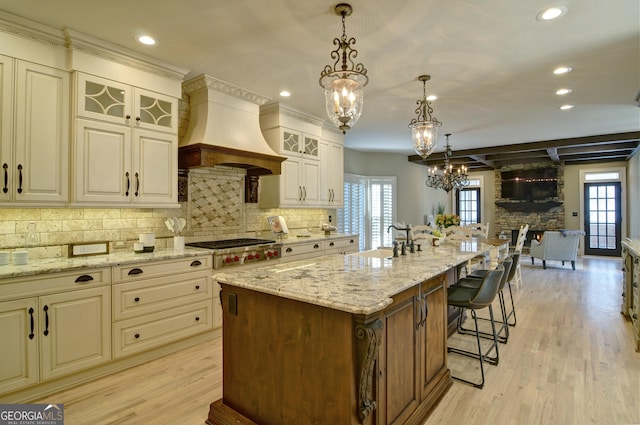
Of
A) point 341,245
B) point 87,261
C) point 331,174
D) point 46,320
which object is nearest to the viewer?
point 46,320

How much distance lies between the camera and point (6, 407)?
227 centimetres

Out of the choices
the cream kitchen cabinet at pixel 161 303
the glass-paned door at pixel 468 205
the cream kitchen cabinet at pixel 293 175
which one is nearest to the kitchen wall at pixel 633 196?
the glass-paned door at pixel 468 205

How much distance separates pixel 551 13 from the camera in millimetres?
2465

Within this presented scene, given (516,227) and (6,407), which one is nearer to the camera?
(6,407)

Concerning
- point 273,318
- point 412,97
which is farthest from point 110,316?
point 412,97

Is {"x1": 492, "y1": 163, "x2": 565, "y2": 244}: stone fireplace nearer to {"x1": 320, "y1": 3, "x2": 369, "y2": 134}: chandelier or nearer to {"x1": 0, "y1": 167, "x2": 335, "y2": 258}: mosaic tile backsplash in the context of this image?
{"x1": 0, "y1": 167, "x2": 335, "y2": 258}: mosaic tile backsplash

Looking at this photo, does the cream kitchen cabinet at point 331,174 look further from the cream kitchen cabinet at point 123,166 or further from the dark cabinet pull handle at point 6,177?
the dark cabinet pull handle at point 6,177

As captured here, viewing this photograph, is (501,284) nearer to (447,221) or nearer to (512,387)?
(512,387)

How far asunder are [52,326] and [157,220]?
4.73 feet

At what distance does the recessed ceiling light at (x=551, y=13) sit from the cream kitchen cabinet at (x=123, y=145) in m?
3.32

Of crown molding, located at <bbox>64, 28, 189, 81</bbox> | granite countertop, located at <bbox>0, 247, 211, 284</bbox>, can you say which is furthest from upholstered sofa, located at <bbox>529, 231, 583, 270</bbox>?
crown molding, located at <bbox>64, 28, 189, 81</bbox>

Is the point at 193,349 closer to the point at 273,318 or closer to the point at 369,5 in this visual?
the point at 273,318

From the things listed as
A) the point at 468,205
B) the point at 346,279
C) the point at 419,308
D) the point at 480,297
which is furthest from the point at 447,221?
the point at 468,205

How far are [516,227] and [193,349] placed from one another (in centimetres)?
1027
